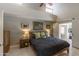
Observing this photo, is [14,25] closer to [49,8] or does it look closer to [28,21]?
[28,21]

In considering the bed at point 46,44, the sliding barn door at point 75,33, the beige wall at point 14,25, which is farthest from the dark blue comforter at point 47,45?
the beige wall at point 14,25

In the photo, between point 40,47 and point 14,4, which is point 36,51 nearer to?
point 40,47

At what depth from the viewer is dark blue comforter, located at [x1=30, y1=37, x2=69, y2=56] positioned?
5.06ft

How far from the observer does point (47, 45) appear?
1561 mm

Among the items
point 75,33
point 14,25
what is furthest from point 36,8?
point 75,33

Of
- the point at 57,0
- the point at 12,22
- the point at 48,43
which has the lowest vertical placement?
the point at 48,43

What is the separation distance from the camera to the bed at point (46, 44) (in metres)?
1.55

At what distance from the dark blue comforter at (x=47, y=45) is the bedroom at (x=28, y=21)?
9 centimetres

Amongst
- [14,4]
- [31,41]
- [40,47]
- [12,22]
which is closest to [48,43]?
[40,47]

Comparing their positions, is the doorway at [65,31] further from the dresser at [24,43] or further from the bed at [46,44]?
the dresser at [24,43]

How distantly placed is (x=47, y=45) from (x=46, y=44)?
0.08ft

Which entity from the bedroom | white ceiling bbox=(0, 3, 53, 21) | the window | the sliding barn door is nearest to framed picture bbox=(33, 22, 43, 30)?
the bedroom

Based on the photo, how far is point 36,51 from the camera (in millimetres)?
1563

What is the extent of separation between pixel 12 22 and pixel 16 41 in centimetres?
31
